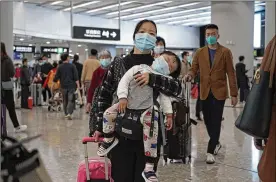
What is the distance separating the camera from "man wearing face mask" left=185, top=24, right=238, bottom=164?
5387mm

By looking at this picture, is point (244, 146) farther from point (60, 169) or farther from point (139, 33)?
point (139, 33)

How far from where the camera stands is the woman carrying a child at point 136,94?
293 centimetres

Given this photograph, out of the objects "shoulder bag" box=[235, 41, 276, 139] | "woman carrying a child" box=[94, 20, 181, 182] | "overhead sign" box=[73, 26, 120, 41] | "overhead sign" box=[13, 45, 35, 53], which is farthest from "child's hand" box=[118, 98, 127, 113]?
"overhead sign" box=[13, 45, 35, 53]

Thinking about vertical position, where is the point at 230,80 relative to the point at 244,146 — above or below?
above

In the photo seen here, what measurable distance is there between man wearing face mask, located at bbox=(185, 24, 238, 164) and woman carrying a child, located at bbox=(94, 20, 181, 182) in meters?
2.31

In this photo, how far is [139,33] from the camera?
10.2 feet

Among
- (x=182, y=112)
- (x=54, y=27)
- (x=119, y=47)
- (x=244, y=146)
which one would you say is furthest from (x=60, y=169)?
(x=119, y=47)

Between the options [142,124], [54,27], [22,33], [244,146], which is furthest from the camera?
[54,27]

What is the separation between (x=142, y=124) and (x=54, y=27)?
21.3 m

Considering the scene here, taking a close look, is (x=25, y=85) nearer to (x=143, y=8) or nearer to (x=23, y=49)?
(x=143, y=8)

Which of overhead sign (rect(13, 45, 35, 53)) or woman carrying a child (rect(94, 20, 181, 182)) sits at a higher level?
overhead sign (rect(13, 45, 35, 53))

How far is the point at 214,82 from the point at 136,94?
2.63 metres

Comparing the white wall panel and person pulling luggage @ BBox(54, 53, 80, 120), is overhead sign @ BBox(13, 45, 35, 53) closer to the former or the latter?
the white wall panel

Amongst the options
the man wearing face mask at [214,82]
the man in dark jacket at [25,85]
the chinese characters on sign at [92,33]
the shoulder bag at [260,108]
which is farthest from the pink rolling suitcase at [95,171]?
the chinese characters on sign at [92,33]
